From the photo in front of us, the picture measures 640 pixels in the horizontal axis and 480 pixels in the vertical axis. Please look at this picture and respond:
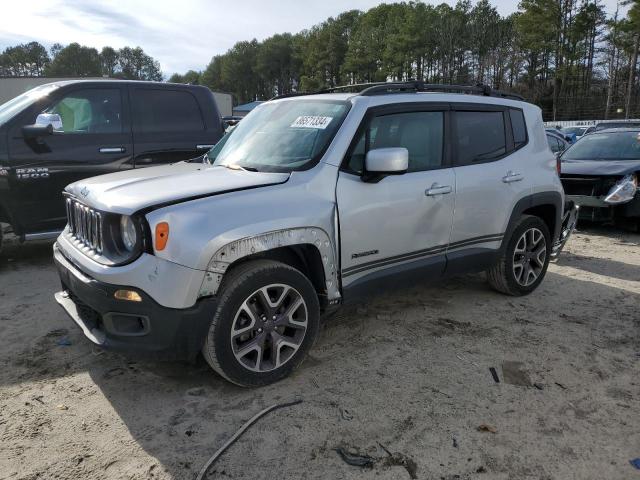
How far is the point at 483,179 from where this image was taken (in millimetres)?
4281

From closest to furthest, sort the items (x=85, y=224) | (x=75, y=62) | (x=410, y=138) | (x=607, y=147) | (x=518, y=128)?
(x=85, y=224), (x=410, y=138), (x=518, y=128), (x=607, y=147), (x=75, y=62)

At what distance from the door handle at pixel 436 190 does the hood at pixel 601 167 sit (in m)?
5.02

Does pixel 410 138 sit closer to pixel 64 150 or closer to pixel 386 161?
pixel 386 161

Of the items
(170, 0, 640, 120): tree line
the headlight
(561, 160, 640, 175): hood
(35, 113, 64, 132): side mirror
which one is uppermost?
(170, 0, 640, 120): tree line

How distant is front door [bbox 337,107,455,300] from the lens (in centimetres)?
347

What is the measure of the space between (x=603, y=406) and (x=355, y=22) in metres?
85.1

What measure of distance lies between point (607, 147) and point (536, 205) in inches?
204

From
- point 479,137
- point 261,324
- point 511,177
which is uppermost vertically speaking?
point 479,137

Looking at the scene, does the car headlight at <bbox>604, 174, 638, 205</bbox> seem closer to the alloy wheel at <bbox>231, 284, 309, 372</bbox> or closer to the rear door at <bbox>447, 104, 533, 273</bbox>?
the rear door at <bbox>447, 104, 533, 273</bbox>

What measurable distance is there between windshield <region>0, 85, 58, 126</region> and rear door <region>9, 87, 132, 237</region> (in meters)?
0.13

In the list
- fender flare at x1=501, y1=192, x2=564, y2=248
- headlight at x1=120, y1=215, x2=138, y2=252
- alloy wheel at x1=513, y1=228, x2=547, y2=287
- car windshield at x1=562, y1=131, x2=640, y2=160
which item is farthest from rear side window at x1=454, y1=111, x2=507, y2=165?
car windshield at x1=562, y1=131, x2=640, y2=160

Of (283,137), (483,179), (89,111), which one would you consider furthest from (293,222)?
(89,111)

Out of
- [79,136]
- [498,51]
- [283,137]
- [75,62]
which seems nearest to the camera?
[283,137]

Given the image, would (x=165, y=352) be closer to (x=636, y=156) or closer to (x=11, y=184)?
(x=11, y=184)
